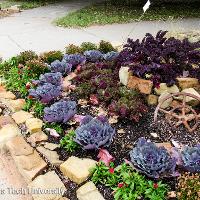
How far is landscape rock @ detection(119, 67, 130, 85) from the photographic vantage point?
14.4ft

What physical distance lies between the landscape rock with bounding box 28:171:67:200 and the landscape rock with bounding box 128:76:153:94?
145cm

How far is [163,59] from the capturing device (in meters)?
4.40

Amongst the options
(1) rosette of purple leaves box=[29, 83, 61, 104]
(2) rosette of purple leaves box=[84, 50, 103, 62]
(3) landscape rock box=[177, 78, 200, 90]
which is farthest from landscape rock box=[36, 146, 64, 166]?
(2) rosette of purple leaves box=[84, 50, 103, 62]

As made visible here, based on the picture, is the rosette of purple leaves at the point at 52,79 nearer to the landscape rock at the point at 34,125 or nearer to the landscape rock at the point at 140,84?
the landscape rock at the point at 34,125

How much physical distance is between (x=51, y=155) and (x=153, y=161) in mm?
1035

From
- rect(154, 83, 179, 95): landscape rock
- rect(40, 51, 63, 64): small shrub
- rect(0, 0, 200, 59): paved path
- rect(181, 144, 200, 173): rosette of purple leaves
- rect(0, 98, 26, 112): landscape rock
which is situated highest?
rect(154, 83, 179, 95): landscape rock

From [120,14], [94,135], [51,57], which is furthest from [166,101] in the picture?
[120,14]

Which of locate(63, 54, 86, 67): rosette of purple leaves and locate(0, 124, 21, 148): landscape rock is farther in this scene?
locate(63, 54, 86, 67): rosette of purple leaves

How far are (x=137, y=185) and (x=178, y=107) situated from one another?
47.1 inches

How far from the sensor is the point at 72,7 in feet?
42.3

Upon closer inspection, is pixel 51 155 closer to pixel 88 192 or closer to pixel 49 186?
pixel 49 186

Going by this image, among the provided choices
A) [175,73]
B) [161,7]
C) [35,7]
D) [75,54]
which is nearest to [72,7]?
[35,7]

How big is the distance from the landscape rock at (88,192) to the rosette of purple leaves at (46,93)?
1517 millimetres

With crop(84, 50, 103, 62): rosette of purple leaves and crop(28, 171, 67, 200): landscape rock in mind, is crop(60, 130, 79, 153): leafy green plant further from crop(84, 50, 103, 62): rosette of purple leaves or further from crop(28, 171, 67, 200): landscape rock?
crop(84, 50, 103, 62): rosette of purple leaves
